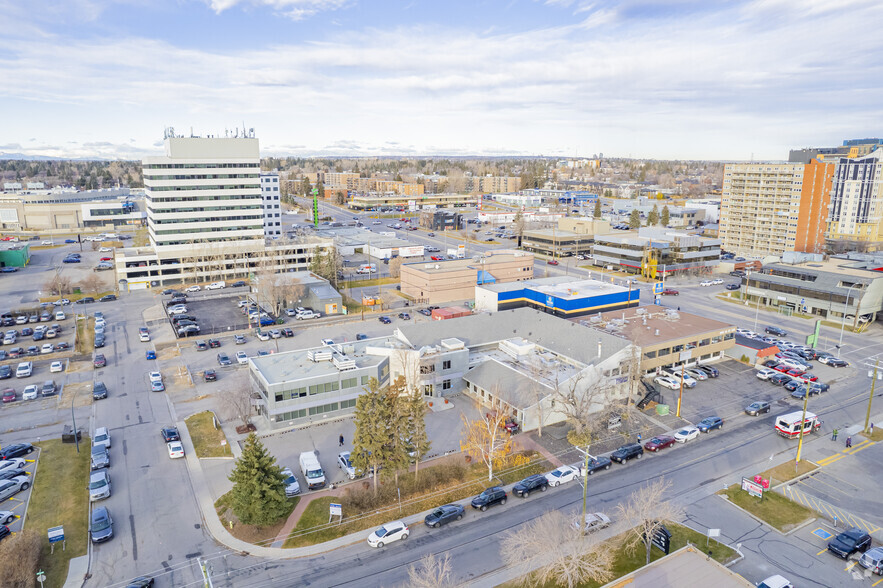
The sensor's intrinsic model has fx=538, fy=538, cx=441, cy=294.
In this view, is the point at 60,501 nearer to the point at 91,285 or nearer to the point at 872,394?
the point at 872,394

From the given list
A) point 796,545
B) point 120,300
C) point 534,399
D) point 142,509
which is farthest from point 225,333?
point 796,545

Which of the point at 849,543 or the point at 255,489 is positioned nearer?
the point at 849,543

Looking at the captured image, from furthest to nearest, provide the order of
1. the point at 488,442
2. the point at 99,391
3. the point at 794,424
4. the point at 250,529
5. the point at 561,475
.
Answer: the point at 99,391
the point at 794,424
the point at 488,442
the point at 561,475
the point at 250,529

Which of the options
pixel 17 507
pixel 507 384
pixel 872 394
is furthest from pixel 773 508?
pixel 17 507

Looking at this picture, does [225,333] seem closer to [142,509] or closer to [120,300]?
[120,300]

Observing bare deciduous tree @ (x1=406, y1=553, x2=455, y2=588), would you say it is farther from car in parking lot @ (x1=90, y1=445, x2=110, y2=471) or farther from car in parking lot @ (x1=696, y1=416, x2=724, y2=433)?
car in parking lot @ (x1=696, y1=416, x2=724, y2=433)

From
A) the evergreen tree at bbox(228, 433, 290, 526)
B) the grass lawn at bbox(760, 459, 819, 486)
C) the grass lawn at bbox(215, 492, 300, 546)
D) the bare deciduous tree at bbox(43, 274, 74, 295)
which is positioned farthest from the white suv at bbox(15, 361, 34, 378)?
the grass lawn at bbox(760, 459, 819, 486)
